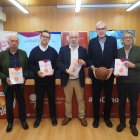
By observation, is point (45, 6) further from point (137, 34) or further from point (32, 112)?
point (32, 112)

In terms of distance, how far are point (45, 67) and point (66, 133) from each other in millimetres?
1148

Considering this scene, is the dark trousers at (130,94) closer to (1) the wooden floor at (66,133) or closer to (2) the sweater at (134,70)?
(2) the sweater at (134,70)

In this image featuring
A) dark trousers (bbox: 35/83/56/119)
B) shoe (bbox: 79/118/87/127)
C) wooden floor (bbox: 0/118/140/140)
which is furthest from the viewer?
shoe (bbox: 79/118/87/127)

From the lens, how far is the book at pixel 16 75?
10.1 ft

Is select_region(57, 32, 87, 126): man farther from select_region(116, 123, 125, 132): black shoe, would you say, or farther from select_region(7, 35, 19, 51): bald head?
select_region(116, 123, 125, 132): black shoe

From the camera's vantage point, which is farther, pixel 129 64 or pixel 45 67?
pixel 45 67

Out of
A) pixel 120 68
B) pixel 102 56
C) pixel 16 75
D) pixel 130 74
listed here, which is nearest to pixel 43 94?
pixel 16 75

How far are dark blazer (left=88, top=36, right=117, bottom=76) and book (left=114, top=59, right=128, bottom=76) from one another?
0.15m

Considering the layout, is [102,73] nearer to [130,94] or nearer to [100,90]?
[100,90]

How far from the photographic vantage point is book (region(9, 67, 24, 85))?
3.09 meters

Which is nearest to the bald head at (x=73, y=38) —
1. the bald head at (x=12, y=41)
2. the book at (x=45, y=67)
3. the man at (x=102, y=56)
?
the man at (x=102, y=56)

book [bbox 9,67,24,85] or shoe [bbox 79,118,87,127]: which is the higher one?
book [bbox 9,67,24,85]

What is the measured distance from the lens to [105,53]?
3102 millimetres

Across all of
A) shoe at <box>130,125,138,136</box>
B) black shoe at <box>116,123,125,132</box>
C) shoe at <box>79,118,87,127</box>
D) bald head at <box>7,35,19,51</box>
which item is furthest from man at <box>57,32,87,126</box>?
shoe at <box>130,125,138,136</box>
